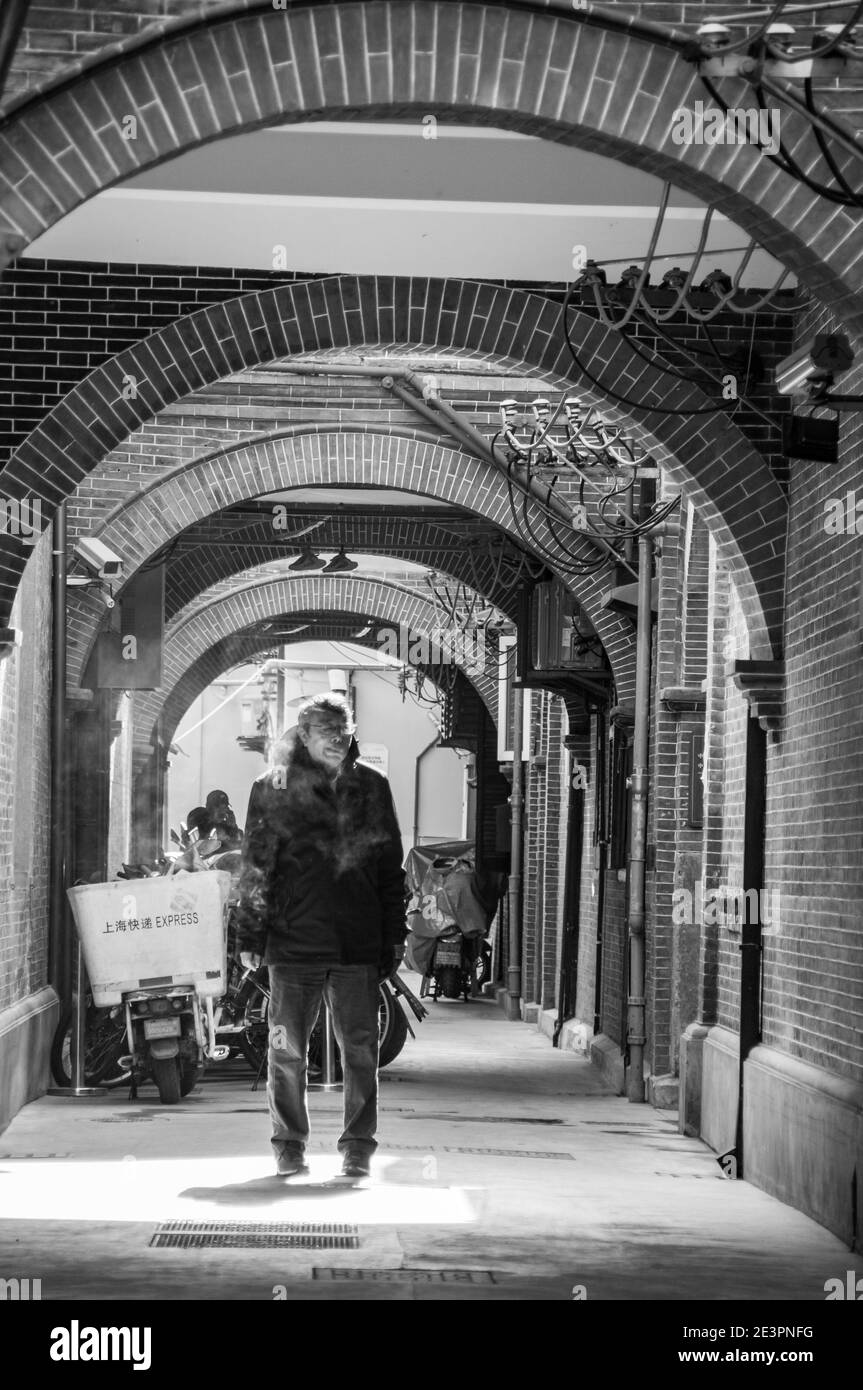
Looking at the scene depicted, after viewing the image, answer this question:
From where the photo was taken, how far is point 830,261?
6746 mm

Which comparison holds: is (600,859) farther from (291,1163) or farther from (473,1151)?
(291,1163)

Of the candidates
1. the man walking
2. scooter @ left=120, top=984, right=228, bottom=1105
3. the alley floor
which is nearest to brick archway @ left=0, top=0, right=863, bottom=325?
the man walking

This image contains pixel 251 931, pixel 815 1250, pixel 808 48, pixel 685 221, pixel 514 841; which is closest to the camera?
pixel 808 48

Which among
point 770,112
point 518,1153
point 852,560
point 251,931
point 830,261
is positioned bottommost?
point 518,1153

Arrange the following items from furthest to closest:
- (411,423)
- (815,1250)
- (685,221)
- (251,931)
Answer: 1. (411,423)
2. (685,221)
3. (251,931)
4. (815,1250)

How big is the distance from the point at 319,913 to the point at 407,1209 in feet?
3.81

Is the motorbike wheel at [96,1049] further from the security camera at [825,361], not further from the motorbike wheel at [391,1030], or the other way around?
the security camera at [825,361]

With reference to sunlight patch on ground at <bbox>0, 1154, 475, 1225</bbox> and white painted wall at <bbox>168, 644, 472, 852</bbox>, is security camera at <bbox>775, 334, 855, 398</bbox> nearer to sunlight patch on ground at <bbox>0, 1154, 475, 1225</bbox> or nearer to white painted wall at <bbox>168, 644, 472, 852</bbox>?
sunlight patch on ground at <bbox>0, 1154, 475, 1225</bbox>

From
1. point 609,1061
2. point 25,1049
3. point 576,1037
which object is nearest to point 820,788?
point 25,1049

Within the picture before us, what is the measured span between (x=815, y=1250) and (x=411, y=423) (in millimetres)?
Answer: 9155

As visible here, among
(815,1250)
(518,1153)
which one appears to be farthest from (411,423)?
(815,1250)

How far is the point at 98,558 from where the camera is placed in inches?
548

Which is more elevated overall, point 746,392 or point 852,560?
point 746,392

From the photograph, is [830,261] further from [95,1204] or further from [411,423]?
[411,423]
